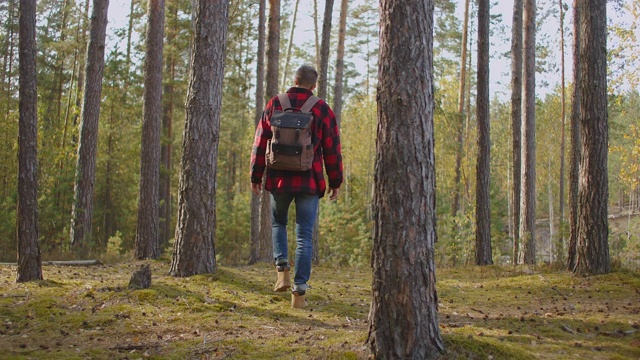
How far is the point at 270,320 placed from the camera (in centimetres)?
538

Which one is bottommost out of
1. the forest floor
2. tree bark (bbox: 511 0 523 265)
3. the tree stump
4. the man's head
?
the forest floor

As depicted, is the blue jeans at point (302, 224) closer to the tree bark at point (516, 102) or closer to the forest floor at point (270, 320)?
the forest floor at point (270, 320)

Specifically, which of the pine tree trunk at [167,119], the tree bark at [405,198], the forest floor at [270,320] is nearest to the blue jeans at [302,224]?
the forest floor at [270,320]

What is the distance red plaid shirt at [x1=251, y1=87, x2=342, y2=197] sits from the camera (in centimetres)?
572

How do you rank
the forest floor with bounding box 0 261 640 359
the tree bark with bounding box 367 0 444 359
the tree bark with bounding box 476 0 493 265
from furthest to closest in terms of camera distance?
the tree bark with bounding box 476 0 493 265 < the forest floor with bounding box 0 261 640 359 < the tree bark with bounding box 367 0 444 359

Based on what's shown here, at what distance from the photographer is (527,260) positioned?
13.2 m

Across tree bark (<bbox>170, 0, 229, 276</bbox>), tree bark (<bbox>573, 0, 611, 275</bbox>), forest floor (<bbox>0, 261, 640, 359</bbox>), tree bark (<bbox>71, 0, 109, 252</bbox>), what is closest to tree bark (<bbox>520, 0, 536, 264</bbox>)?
tree bark (<bbox>573, 0, 611, 275</bbox>)

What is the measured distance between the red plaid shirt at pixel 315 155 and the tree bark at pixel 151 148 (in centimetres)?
740

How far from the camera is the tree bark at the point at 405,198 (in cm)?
357

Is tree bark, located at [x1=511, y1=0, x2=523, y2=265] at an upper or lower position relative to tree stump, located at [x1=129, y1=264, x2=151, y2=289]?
upper

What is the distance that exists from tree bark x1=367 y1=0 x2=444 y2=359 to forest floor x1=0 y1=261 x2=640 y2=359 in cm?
28

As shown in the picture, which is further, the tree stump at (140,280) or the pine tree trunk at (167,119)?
the pine tree trunk at (167,119)

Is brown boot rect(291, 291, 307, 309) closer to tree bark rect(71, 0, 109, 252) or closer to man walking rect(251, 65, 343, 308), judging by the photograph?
man walking rect(251, 65, 343, 308)

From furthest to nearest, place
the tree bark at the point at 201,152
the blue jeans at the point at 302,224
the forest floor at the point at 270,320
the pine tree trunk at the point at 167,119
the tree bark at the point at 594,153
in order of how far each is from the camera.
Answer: the pine tree trunk at the point at 167,119, the tree bark at the point at 594,153, the tree bark at the point at 201,152, the blue jeans at the point at 302,224, the forest floor at the point at 270,320
